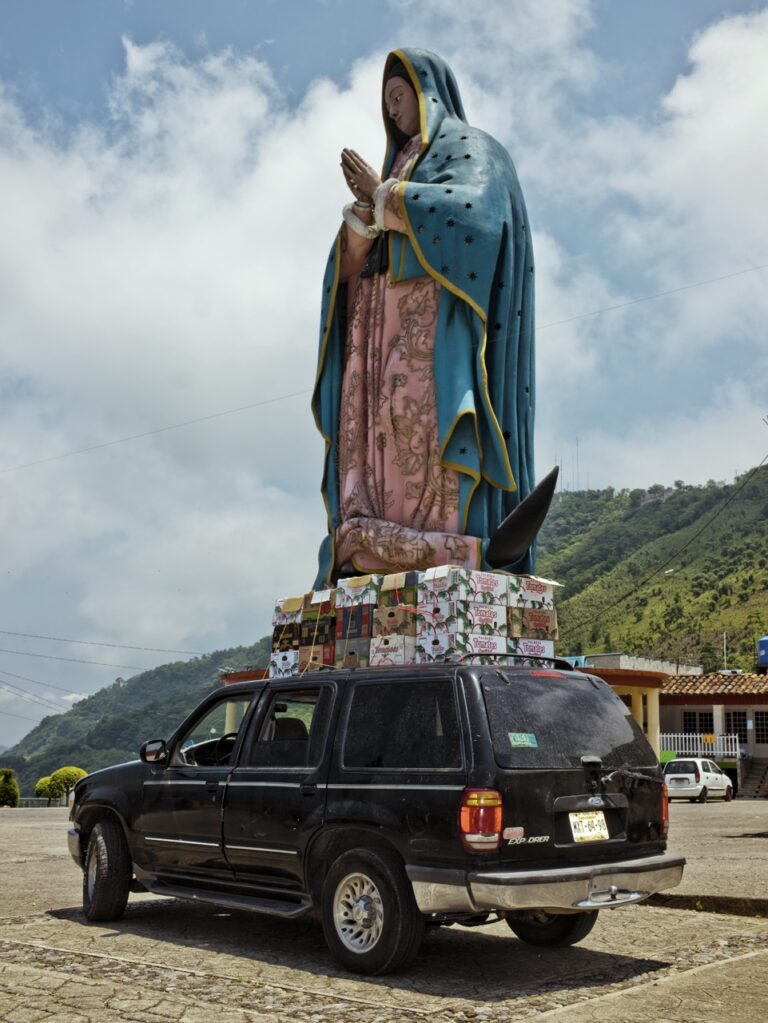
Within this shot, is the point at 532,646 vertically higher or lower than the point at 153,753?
higher

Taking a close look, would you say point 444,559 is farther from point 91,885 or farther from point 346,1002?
point 346,1002

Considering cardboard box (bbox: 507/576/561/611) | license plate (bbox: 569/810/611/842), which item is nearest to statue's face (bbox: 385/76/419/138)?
cardboard box (bbox: 507/576/561/611)

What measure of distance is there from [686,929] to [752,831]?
11014 millimetres

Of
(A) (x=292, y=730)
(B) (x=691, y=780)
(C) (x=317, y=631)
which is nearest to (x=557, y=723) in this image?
(A) (x=292, y=730)

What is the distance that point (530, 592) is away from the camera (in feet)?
75.7

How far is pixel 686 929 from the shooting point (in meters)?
7.48

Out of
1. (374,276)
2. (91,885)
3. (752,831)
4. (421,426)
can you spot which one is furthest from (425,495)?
(91,885)

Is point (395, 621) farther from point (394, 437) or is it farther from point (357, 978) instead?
point (357, 978)

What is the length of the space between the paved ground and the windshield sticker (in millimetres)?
1212

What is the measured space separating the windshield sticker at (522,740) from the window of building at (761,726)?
129 feet

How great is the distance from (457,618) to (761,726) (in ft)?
84.0

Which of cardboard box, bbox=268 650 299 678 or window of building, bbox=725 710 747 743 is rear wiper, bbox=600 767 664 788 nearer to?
cardboard box, bbox=268 650 299 678

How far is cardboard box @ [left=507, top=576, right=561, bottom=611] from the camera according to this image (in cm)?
2264

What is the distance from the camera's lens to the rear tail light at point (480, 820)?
574 centimetres
